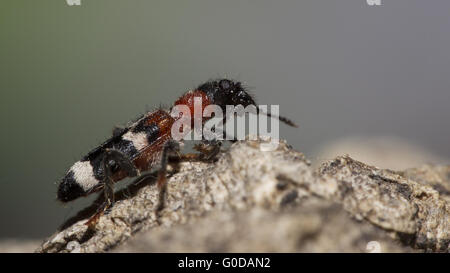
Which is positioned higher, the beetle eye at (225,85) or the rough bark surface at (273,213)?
the beetle eye at (225,85)

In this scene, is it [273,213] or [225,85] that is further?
[225,85]

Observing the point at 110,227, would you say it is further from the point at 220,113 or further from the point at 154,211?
the point at 220,113

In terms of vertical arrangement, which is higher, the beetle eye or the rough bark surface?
the beetle eye

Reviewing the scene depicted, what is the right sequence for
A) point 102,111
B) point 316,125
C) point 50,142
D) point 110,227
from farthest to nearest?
point 316,125 → point 102,111 → point 50,142 → point 110,227

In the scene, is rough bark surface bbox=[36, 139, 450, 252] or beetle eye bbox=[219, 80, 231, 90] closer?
rough bark surface bbox=[36, 139, 450, 252]

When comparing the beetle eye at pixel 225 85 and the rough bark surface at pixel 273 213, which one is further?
the beetle eye at pixel 225 85

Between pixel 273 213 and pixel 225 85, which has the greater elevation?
pixel 225 85

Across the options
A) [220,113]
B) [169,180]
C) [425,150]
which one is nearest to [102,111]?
[220,113]
